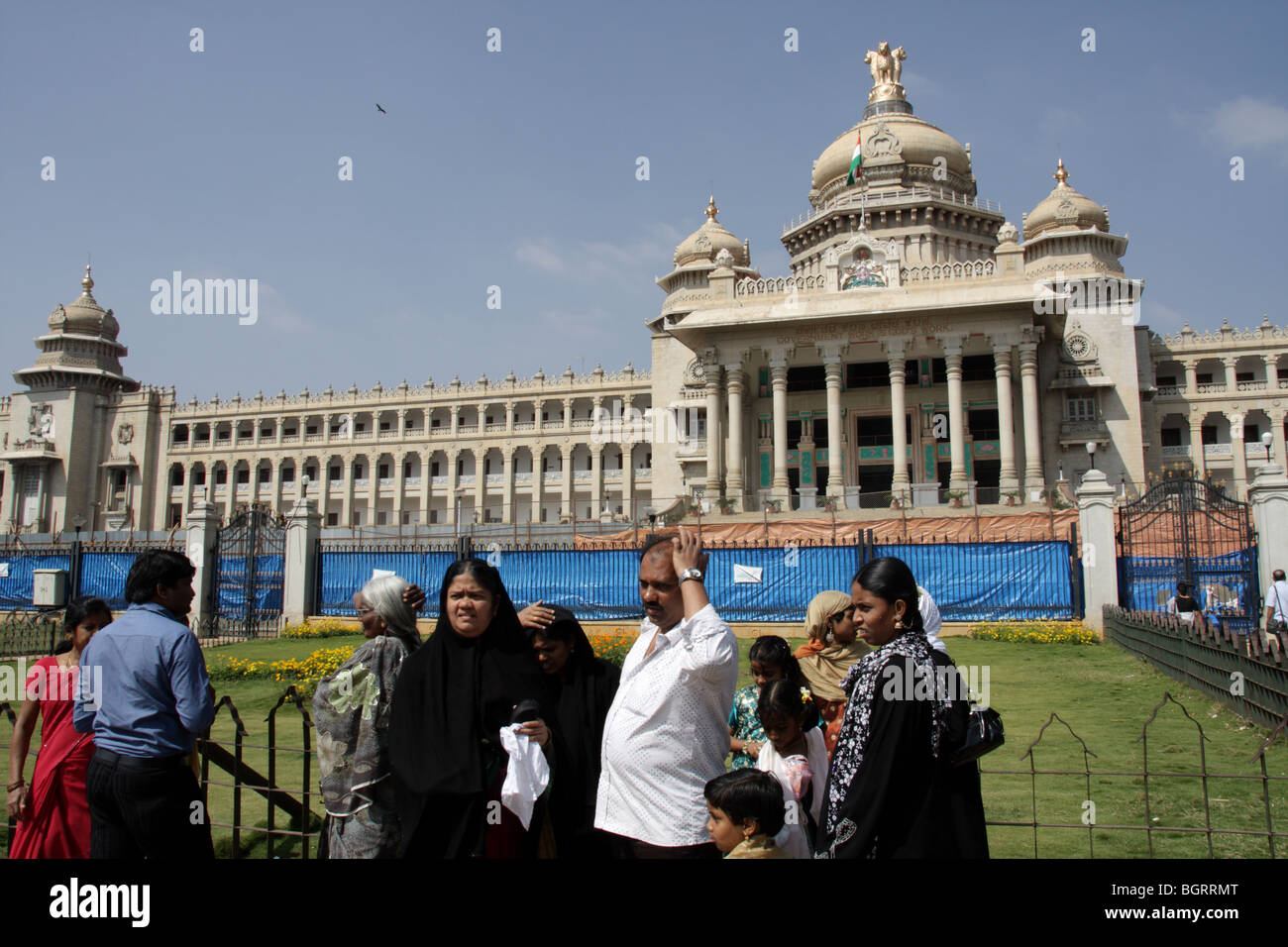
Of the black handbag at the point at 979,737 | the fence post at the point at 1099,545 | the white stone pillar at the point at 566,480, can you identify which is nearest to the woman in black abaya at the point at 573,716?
the black handbag at the point at 979,737

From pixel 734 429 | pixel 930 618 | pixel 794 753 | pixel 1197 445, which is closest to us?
pixel 794 753

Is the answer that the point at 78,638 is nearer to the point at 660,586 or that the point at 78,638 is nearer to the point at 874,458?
the point at 660,586

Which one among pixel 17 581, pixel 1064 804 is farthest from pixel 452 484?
pixel 1064 804

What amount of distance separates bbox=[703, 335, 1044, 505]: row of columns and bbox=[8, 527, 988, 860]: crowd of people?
85.1 feet

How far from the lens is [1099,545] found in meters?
15.5

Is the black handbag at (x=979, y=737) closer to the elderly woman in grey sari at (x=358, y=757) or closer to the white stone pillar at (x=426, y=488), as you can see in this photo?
the elderly woman in grey sari at (x=358, y=757)

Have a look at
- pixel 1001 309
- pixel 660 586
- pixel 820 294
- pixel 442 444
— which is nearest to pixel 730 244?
pixel 820 294

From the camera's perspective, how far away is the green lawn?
5633 mm

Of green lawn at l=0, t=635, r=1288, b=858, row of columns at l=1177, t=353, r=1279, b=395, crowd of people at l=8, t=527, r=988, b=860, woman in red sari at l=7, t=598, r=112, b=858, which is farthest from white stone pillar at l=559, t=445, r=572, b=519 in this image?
crowd of people at l=8, t=527, r=988, b=860

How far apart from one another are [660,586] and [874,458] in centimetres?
3135

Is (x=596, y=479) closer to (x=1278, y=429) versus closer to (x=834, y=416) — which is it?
(x=834, y=416)

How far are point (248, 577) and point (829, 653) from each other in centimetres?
1656

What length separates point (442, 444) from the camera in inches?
2165

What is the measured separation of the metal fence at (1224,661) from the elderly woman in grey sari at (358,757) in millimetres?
7531
